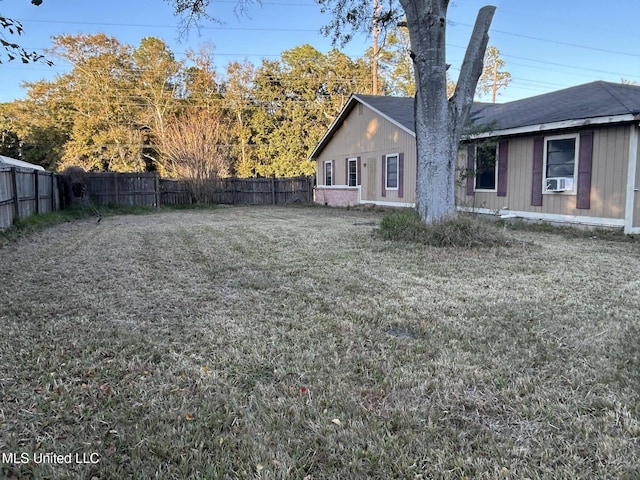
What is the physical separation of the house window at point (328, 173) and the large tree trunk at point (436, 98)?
11882 mm

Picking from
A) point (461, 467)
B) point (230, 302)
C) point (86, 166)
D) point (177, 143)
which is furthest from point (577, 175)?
point (86, 166)

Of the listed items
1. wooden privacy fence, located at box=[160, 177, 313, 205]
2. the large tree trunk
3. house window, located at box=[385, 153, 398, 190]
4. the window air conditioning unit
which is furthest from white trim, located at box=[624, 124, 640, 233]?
wooden privacy fence, located at box=[160, 177, 313, 205]

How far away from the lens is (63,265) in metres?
5.24

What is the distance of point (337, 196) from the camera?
1786cm

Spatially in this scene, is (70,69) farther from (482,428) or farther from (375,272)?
(482,428)

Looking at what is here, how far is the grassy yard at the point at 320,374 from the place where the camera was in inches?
66.1

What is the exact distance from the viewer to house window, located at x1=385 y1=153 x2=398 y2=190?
46.7 ft

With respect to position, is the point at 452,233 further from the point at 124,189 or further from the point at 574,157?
the point at 124,189

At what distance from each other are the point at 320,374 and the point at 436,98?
5866mm

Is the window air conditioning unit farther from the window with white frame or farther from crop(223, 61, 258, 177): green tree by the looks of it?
crop(223, 61, 258, 177): green tree

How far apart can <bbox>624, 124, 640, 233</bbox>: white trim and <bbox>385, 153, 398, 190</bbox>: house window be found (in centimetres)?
718

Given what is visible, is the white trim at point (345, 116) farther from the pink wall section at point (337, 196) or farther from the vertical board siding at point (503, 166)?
the vertical board siding at point (503, 166)

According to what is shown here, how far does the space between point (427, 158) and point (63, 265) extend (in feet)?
18.5

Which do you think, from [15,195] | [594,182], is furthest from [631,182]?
[15,195]
